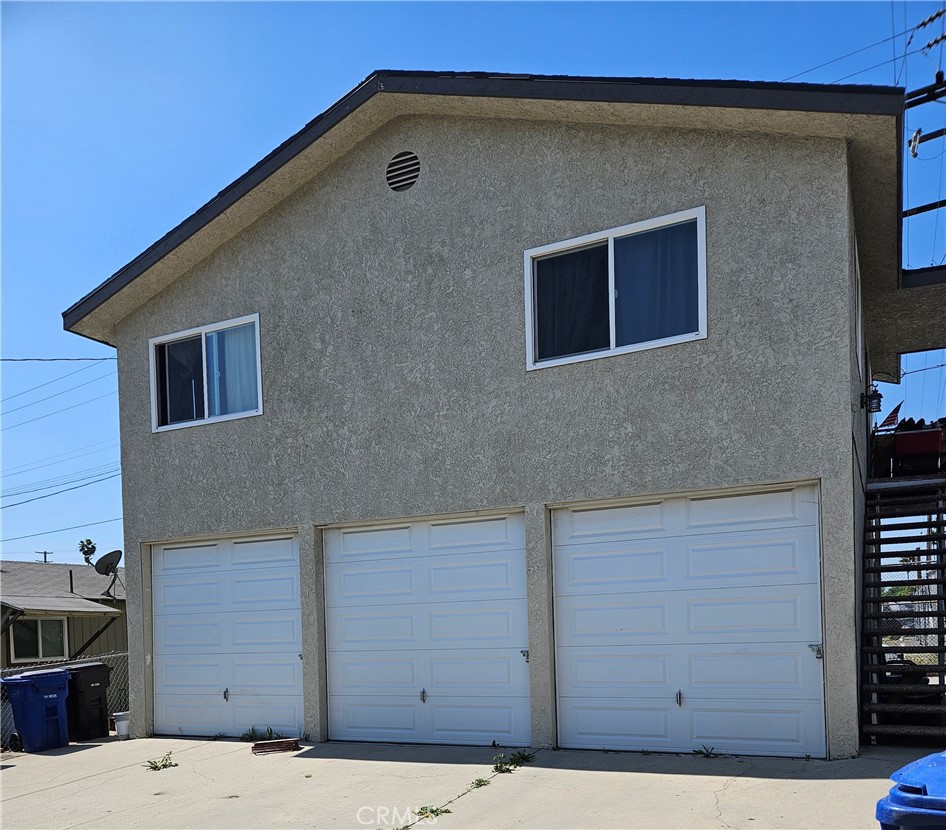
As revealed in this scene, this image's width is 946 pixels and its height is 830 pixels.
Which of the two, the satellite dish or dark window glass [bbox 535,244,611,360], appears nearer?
dark window glass [bbox 535,244,611,360]

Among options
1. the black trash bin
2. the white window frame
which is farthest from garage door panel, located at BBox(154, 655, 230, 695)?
the white window frame

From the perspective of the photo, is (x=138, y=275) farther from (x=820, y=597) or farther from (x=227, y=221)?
(x=820, y=597)

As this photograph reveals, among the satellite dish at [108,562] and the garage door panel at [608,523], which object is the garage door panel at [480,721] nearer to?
the garage door panel at [608,523]

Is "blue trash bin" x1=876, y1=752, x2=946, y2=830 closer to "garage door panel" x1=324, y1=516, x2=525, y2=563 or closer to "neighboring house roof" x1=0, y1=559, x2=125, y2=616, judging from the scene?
"garage door panel" x1=324, y1=516, x2=525, y2=563

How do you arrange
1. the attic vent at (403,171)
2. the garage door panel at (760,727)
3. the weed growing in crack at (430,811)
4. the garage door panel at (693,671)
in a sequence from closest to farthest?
the weed growing in crack at (430,811) → the garage door panel at (760,727) → the garage door panel at (693,671) → the attic vent at (403,171)

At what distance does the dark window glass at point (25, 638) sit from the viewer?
2117cm

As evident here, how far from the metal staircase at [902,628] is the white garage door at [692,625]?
0.76 metres

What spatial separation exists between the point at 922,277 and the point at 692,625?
655 centimetres

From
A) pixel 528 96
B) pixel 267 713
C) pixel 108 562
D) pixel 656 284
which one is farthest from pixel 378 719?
pixel 108 562

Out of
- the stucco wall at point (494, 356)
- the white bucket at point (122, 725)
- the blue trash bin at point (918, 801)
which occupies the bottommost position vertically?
the white bucket at point (122, 725)

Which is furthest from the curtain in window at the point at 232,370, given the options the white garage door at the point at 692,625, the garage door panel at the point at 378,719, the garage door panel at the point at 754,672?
the garage door panel at the point at 754,672

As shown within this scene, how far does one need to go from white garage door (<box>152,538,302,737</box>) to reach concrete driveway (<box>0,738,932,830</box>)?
112 centimetres

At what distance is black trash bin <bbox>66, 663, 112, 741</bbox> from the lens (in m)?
12.8

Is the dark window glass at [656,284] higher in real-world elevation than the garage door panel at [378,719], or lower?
higher
